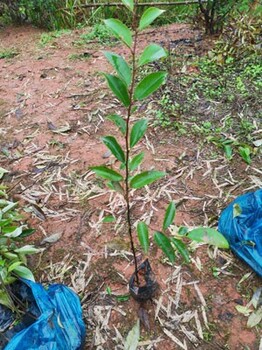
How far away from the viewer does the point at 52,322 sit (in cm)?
156

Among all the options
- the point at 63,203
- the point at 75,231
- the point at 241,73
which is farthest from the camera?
the point at 241,73

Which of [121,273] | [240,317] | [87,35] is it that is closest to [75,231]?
[121,273]

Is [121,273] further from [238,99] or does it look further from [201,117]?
[238,99]

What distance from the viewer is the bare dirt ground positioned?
171 cm

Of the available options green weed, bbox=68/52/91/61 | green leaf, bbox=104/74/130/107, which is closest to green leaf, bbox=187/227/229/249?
green leaf, bbox=104/74/130/107

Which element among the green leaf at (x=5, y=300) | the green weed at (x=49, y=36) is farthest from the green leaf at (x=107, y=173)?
the green weed at (x=49, y=36)

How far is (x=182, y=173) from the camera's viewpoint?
2.40 m

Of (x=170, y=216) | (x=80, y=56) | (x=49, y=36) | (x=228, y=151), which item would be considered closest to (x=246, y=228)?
(x=170, y=216)

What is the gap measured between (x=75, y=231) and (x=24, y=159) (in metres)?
0.84

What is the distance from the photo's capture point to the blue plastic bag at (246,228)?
1811 millimetres

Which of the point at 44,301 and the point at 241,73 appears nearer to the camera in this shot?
the point at 44,301

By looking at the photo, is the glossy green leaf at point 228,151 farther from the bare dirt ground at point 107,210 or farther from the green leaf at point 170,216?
the green leaf at point 170,216

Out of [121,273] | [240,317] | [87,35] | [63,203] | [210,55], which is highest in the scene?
[87,35]

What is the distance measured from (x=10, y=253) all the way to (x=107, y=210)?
0.65 meters
